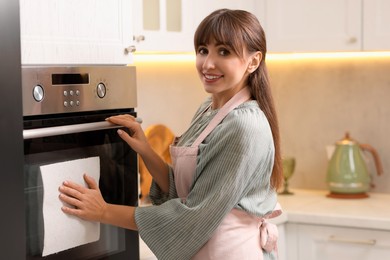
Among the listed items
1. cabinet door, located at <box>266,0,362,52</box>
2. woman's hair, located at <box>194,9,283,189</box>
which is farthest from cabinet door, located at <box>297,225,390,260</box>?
woman's hair, located at <box>194,9,283,189</box>

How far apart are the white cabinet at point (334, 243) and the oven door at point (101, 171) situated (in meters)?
0.98

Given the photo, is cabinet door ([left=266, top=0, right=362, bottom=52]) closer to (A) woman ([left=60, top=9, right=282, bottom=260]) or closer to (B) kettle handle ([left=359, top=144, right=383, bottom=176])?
(B) kettle handle ([left=359, top=144, right=383, bottom=176])

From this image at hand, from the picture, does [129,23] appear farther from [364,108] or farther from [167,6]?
[364,108]

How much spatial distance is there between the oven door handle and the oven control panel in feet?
0.12

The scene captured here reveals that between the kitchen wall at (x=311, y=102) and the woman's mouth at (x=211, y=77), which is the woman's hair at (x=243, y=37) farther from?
the kitchen wall at (x=311, y=102)

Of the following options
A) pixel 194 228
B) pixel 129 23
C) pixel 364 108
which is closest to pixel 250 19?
pixel 129 23

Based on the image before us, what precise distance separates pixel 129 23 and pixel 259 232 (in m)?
0.60

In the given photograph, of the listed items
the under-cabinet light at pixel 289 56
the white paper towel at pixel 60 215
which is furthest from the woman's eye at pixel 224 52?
the under-cabinet light at pixel 289 56

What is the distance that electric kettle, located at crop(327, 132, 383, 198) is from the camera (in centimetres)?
306

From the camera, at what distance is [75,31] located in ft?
5.87

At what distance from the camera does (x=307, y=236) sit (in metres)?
2.81

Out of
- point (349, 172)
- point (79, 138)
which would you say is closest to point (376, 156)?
point (349, 172)

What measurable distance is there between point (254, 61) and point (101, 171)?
1.43 feet

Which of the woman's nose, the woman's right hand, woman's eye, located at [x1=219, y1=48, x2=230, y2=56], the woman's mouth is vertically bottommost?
the woman's right hand
